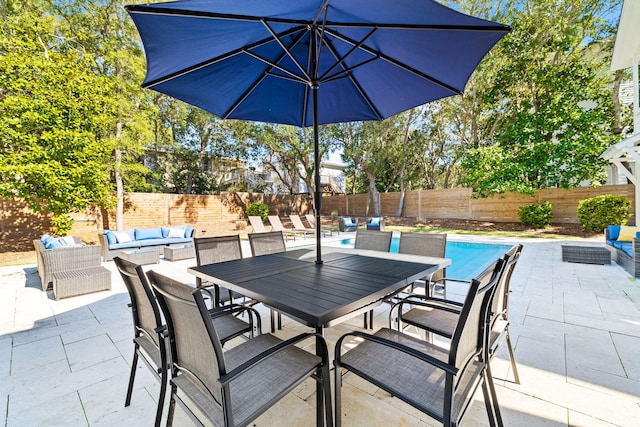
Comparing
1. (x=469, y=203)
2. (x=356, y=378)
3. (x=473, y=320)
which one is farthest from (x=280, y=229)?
(x=473, y=320)

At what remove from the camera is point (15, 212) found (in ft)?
25.5

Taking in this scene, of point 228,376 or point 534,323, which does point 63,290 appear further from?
point 534,323

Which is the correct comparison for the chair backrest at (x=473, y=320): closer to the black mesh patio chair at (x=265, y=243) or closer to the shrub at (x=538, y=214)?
the black mesh patio chair at (x=265, y=243)

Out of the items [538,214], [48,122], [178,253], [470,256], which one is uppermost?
[48,122]

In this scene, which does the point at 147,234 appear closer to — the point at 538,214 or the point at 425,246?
the point at 425,246

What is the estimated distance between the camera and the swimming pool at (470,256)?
246 inches

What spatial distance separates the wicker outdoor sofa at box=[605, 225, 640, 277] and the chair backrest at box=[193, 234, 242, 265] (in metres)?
6.00

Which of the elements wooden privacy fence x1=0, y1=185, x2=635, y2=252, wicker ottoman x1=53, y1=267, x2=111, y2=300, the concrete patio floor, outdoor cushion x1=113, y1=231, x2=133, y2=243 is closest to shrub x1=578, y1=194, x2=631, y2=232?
wooden privacy fence x1=0, y1=185, x2=635, y2=252

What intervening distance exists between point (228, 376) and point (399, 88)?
9.99ft

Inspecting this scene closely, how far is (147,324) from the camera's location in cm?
167

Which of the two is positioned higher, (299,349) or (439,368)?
(439,368)

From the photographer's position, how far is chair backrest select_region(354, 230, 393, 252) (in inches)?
131

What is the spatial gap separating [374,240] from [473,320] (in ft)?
6.99

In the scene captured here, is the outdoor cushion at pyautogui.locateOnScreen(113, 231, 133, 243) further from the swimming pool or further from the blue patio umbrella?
the swimming pool
